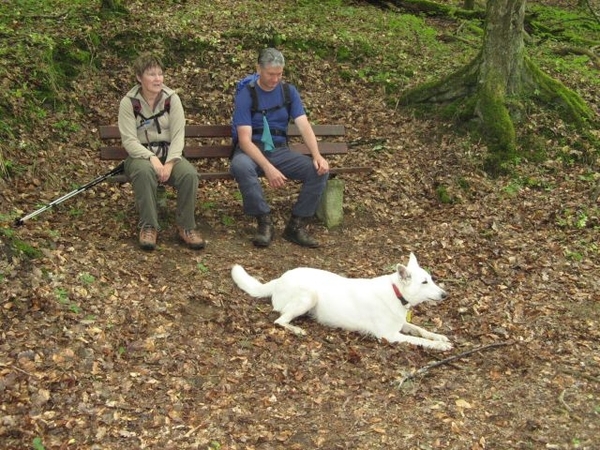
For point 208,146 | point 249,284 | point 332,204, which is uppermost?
point 208,146

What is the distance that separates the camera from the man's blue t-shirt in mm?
7305

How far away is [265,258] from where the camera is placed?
23.6 ft

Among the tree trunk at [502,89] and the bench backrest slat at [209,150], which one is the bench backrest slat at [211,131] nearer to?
the bench backrest slat at [209,150]

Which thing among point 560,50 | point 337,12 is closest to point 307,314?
point 337,12

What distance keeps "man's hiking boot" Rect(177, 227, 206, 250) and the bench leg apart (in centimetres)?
180

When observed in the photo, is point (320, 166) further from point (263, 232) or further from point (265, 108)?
point (263, 232)

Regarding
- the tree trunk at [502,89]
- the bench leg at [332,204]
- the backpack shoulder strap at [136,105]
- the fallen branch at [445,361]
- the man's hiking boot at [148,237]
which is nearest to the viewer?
the fallen branch at [445,361]

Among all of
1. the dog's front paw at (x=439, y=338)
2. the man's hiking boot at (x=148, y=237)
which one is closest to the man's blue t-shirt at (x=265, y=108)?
the man's hiking boot at (x=148, y=237)

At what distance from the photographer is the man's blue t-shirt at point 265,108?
7305mm

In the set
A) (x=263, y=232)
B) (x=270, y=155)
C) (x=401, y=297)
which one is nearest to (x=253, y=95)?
(x=270, y=155)

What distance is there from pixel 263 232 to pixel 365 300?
1.94m

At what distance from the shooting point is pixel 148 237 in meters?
6.70

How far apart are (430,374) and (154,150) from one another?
12.8ft

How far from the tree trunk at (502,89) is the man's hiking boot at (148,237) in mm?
5033
